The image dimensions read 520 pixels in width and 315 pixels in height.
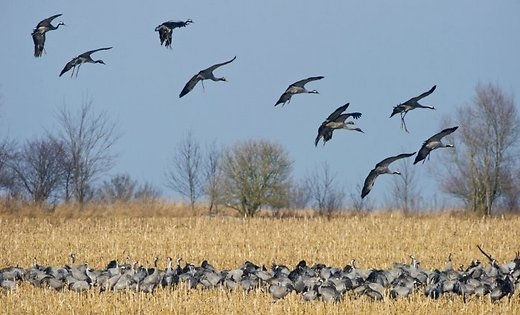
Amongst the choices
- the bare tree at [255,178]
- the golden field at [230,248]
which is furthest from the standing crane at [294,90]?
the bare tree at [255,178]

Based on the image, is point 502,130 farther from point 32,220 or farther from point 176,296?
point 176,296

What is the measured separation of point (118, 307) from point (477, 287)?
16.8ft

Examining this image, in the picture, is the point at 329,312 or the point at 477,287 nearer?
the point at 329,312

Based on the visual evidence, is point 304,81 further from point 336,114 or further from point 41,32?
point 41,32

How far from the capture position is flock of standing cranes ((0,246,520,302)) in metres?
12.0

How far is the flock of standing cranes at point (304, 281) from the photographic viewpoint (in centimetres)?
1202

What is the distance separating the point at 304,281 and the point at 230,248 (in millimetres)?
8762

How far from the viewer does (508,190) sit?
1961 inches

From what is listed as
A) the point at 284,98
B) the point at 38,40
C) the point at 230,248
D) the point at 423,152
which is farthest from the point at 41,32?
the point at 230,248

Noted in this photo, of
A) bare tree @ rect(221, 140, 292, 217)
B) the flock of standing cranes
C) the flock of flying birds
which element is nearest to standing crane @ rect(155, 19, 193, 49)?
the flock of flying birds

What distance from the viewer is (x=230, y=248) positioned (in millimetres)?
21328

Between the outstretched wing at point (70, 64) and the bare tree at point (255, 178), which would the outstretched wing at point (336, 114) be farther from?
the bare tree at point (255, 178)

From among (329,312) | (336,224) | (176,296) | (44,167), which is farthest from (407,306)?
(44,167)

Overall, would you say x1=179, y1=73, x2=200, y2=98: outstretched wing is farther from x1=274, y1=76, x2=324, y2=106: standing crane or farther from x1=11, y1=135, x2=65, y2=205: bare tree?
x1=11, y1=135, x2=65, y2=205: bare tree
